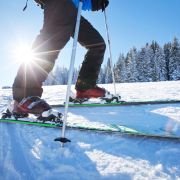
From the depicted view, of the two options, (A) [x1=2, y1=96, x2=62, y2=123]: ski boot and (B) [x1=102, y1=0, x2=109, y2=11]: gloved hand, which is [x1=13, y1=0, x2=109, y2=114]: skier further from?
(B) [x1=102, y1=0, x2=109, y2=11]: gloved hand

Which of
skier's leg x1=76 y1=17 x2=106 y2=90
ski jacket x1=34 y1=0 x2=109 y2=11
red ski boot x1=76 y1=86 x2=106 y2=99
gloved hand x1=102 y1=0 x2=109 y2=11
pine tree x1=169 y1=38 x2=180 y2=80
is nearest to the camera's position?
ski jacket x1=34 y1=0 x2=109 y2=11

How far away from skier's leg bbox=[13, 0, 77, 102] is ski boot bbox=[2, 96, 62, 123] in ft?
0.53

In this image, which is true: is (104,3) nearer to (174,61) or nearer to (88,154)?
(88,154)

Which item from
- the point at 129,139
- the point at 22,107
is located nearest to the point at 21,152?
the point at 129,139

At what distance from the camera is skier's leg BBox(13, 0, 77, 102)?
3553 millimetres

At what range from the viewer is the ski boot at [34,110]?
10.3 ft

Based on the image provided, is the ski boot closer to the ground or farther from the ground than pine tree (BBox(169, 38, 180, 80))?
closer to the ground

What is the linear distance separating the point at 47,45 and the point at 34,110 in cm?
88

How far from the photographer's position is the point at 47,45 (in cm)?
364

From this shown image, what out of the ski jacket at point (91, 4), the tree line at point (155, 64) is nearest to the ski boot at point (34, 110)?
the ski jacket at point (91, 4)

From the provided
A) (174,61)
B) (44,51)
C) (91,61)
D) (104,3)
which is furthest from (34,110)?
(174,61)

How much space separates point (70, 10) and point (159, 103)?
1.91 metres

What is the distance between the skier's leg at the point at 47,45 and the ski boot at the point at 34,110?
16cm

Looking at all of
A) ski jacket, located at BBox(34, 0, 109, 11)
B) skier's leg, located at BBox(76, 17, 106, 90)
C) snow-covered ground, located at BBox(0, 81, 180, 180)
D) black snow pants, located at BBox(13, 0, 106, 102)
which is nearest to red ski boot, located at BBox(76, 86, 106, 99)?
skier's leg, located at BBox(76, 17, 106, 90)
